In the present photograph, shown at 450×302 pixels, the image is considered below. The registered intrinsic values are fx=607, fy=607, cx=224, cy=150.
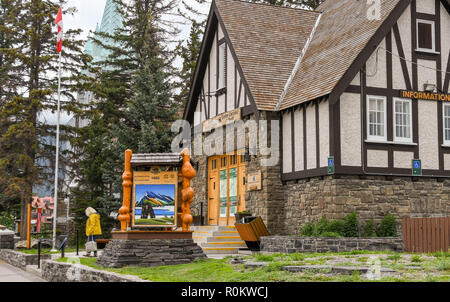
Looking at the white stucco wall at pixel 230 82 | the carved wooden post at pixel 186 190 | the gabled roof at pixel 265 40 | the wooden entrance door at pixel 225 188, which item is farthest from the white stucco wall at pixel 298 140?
the carved wooden post at pixel 186 190

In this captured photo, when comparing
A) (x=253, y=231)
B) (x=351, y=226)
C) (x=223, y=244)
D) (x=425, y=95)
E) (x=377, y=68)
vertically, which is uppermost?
(x=377, y=68)

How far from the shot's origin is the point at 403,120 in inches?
765

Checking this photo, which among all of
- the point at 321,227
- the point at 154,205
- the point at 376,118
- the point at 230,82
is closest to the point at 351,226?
the point at 321,227

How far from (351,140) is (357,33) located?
3.87 m

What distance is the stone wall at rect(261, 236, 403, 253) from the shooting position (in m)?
15.9

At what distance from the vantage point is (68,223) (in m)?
33.9

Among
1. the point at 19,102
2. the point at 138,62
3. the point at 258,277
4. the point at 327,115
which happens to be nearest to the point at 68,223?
the point at 19,102

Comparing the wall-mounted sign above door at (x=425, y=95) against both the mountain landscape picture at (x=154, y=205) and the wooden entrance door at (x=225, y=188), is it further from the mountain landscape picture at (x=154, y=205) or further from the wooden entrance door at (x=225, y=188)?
the mountain landscape picture at (x=154, y=205)

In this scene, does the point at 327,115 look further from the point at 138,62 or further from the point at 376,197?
the point at 138,62

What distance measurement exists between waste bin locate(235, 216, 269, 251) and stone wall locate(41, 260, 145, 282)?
5958mm

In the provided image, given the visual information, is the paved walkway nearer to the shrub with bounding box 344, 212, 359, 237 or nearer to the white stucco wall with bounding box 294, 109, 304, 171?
the white stucco wall with bounding box 294, 109, 304, 171

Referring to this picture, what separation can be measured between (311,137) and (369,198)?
2731 millimetres

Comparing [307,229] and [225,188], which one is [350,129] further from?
[225,188]

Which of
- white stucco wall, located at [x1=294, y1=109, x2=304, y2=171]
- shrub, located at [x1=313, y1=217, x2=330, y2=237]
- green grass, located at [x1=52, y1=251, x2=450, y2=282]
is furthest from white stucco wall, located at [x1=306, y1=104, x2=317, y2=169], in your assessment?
green grass, located at [x1=52, y1=251, x2=450, y2=282]
